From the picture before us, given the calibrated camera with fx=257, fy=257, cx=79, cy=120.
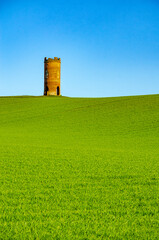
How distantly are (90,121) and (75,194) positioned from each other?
17963 mm

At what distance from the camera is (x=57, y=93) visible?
184 feet

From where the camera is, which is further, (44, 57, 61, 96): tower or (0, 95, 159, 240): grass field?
(44, 57, 61, 96): tower

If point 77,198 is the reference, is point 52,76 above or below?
above

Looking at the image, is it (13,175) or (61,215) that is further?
(13,175)

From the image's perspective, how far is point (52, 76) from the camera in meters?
55.6

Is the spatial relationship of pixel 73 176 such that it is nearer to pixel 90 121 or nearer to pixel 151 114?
pixel 90 121

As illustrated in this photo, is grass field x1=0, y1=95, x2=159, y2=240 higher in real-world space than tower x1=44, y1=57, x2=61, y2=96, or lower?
lower

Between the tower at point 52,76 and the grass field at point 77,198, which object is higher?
the tower at point 52,76

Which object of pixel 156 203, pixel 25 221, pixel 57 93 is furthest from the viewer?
pixel 57 93

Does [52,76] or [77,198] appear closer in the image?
[77,198]

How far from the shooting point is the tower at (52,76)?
55594 mm

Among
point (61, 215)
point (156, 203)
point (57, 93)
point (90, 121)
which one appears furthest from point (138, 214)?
point (57, 93)

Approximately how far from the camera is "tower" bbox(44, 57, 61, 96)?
55594mm

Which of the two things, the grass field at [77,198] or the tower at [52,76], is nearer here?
the grass field at [77,198]
